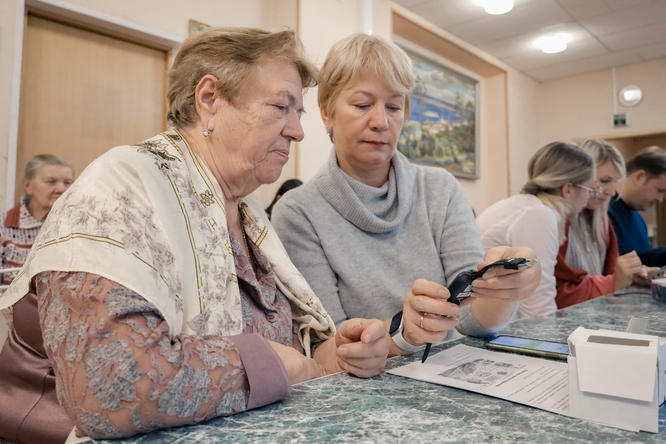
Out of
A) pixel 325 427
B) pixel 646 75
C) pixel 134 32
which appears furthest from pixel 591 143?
pixel 646 75

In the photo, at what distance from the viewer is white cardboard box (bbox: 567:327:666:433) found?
59 cm

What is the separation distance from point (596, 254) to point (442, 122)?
10.9 ft

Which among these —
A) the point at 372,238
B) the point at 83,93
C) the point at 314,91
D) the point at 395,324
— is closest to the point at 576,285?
the point at 372,238

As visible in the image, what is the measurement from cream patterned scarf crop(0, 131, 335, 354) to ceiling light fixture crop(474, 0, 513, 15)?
435 cm

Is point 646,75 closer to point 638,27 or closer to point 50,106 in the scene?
point 638,27

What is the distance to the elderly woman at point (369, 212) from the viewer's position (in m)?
1.35

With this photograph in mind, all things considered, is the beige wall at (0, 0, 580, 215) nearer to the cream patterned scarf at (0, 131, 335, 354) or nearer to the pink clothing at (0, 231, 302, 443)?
the cream patterned scarf at (0, 131, 335, 354)

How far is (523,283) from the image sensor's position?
1.01m

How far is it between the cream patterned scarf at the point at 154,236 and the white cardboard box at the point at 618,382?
560mm

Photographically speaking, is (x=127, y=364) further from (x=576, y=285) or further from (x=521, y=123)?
(x=521, y=123)

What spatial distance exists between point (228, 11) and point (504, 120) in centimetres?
416

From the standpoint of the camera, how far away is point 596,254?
103 inches

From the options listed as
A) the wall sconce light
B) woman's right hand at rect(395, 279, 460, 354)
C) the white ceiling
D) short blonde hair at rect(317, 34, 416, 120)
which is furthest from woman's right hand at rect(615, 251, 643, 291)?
the wall sconce light

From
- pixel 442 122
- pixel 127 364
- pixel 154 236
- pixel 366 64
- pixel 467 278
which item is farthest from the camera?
pixel 442 122
